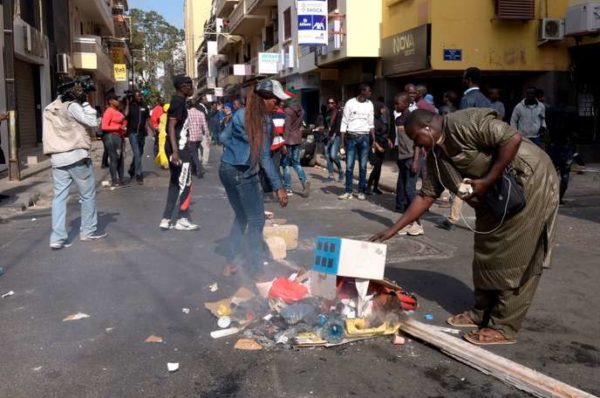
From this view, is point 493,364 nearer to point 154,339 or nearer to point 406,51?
point 154,339

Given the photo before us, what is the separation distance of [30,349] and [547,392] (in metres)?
3.18

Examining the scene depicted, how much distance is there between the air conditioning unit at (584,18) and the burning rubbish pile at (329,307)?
38.0 feet

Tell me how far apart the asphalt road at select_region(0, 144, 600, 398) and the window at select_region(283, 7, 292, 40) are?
67.1ft

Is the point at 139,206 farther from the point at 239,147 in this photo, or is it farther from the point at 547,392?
the point at 547,392

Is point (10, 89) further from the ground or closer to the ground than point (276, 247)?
further from the ground

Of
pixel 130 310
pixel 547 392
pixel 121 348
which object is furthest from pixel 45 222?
pixel 547 392

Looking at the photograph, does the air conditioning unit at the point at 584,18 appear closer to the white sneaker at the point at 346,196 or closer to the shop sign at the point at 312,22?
the white sneaker at the point at 346,196

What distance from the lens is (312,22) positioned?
19281 millimetres

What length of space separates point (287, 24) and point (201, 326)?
24694 mm

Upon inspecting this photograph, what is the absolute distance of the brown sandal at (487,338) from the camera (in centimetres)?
406

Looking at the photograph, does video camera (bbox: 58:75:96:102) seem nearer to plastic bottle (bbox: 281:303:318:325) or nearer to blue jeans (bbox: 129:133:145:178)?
plastic bottle (bbox: 281:303:318:325)

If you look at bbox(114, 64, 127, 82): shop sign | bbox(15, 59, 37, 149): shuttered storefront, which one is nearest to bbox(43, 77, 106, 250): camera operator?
bbox(15, 59, 37, 149): shuttered storefront

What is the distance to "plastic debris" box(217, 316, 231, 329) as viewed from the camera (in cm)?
440

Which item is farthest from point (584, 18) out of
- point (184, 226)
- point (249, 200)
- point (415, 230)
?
point (249, 200)
